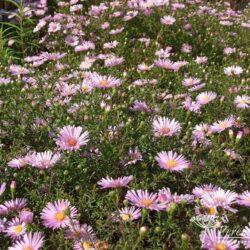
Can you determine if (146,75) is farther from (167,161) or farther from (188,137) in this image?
(167,161)

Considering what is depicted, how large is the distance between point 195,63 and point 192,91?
809mm

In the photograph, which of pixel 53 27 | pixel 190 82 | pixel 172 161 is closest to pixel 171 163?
pixel 172 161

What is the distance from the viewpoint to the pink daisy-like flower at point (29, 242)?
1737mm

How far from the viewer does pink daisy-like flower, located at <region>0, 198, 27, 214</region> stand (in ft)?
6.54

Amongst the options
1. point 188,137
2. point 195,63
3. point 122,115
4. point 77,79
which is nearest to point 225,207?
point 188,137

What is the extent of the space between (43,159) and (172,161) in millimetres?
655

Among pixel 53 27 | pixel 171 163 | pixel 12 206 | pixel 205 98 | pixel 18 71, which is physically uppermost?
pixel 171 163

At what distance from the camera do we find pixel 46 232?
203 centimetres

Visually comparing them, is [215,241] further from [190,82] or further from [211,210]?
[190,82]

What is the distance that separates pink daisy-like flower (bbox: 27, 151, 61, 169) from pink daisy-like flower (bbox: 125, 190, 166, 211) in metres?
0.44

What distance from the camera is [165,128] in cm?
245

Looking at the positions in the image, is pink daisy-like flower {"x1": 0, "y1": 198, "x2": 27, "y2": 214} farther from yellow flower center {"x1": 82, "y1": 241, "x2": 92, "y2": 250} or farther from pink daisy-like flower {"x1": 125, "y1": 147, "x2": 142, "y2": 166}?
pink daisy-like flower {"x1": 125, "y1": 147, "x2": 142, "y2": 166}

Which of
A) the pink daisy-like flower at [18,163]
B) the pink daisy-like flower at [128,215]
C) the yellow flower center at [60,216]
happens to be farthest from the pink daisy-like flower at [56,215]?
the pink daisy-like flower at [18,163]

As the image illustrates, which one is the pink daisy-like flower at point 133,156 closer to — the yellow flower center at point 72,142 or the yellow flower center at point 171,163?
the yellow flower center at point 171,163
